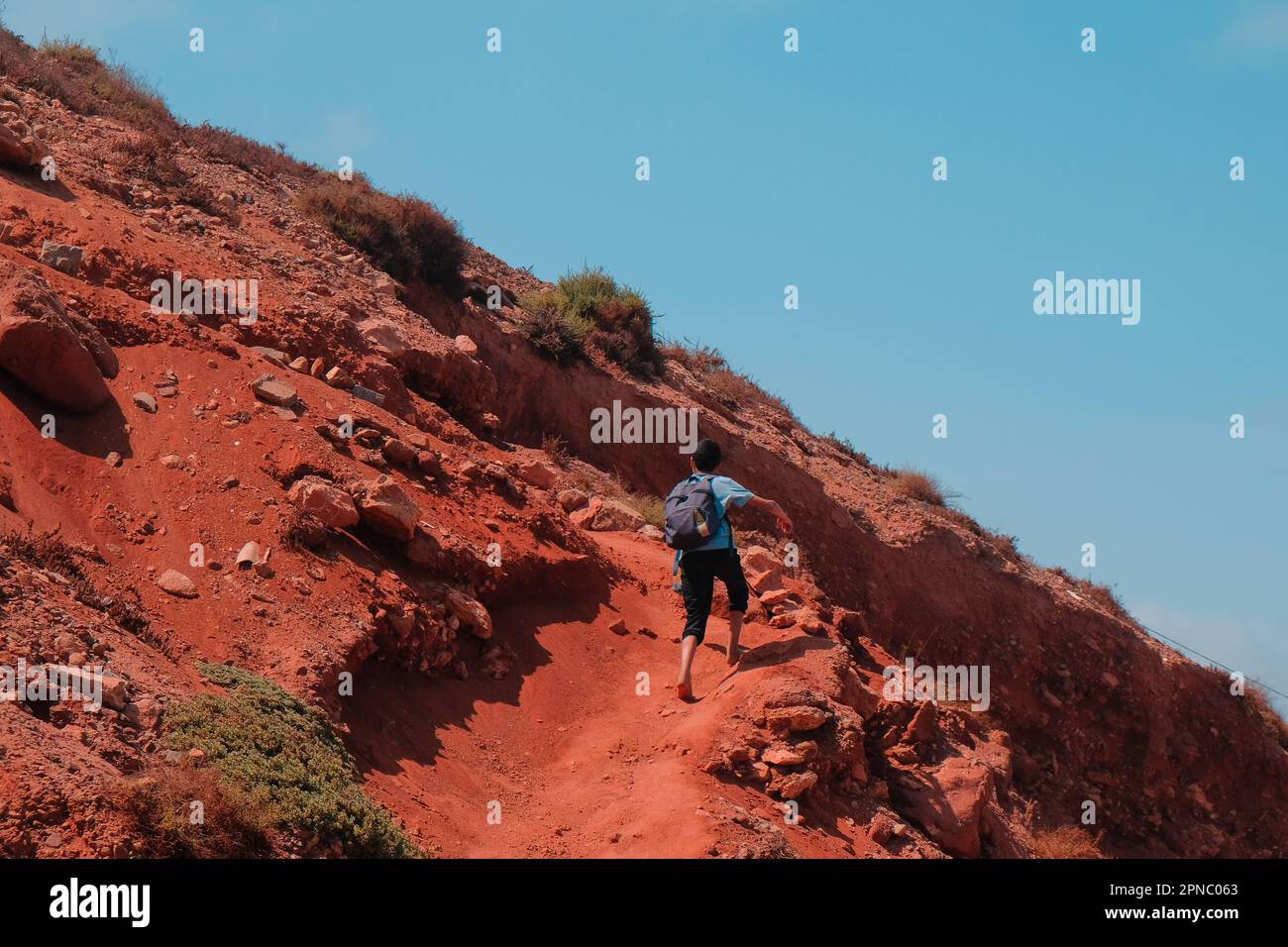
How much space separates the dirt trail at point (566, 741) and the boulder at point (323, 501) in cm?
123

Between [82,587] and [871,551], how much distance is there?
12.4 metres

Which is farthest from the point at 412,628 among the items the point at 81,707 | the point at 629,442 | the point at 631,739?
the point at 629,442

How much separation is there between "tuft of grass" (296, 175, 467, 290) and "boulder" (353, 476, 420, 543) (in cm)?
716

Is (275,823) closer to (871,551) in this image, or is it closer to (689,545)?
(689,545)

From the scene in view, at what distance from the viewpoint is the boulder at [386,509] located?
852 cm

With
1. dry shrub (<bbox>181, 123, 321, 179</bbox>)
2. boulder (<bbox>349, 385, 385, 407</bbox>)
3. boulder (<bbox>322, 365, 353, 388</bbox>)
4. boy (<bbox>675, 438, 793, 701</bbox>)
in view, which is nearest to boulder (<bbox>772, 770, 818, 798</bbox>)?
boy (<bbox>675, 438, 793, 701</bbox>)

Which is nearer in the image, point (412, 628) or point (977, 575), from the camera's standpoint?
point (412, 628)

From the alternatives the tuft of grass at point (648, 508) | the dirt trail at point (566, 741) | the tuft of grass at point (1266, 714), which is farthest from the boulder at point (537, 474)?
the tuft of grass at point (1266, 714)

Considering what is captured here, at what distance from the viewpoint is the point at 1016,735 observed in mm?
16266

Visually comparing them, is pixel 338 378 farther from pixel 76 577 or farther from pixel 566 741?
pixel 566 741

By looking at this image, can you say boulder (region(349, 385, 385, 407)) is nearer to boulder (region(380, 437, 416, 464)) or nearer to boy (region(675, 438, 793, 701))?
boulder (region(380, 437, 416, 464))

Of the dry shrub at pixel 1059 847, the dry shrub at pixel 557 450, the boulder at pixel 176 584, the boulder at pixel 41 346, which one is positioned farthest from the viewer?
the dry shrub at pixel 557 450

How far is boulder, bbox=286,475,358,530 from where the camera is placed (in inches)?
326

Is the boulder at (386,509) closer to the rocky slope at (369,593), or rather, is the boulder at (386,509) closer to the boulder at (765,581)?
the rocky slope at (369,593)
